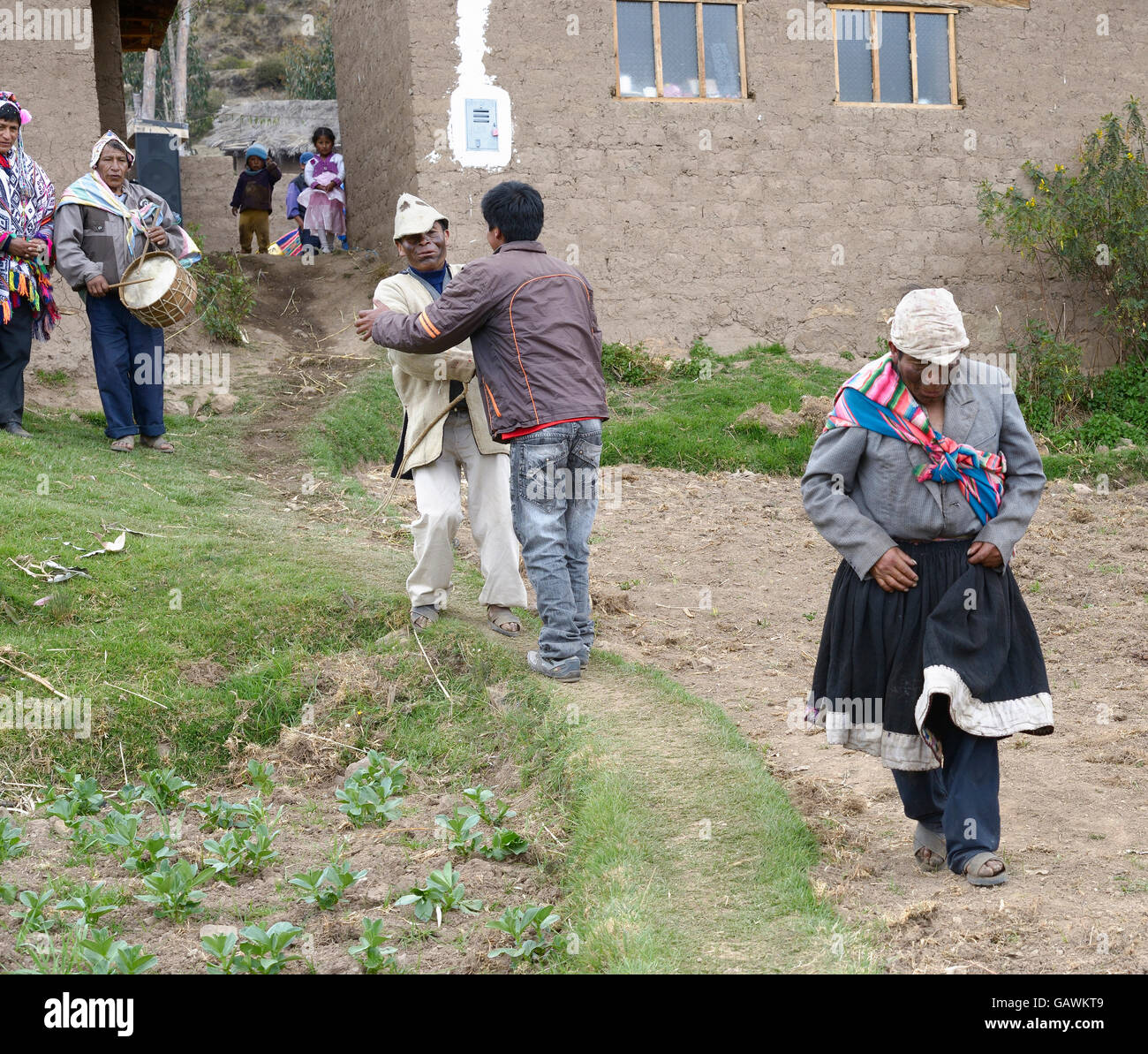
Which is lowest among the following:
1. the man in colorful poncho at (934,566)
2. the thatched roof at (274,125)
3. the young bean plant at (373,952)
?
the young bean plant at (373,952)

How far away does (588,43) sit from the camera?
11.6 m

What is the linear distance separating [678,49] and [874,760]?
8.90 m

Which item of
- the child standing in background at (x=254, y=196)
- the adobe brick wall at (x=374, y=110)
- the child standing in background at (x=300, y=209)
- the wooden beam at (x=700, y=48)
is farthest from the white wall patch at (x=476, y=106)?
the child standing in background at (x=254, y=196)

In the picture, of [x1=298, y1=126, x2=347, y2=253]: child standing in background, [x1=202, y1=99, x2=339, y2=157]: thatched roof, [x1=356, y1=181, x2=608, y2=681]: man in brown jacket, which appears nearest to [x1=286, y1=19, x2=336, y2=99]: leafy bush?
[x1=202, y1=99, x2=339, y2=157]: thatched roof

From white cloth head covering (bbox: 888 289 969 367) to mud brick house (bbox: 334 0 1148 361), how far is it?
8325 mm

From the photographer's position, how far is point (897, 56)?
1251cm

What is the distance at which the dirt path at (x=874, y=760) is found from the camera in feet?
11.3

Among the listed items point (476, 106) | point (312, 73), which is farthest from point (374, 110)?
point (312, 73)

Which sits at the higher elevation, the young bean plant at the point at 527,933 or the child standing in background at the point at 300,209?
the child standing in background at the point at 300,209

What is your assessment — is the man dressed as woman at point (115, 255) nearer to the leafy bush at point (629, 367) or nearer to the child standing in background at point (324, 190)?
the leafy bush at point (629, 367)

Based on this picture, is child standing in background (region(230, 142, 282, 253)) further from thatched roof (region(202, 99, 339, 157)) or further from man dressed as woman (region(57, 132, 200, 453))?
thatched roof (region(202, 99, 339, 157))

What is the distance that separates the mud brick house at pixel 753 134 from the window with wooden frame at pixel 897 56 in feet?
0.06
